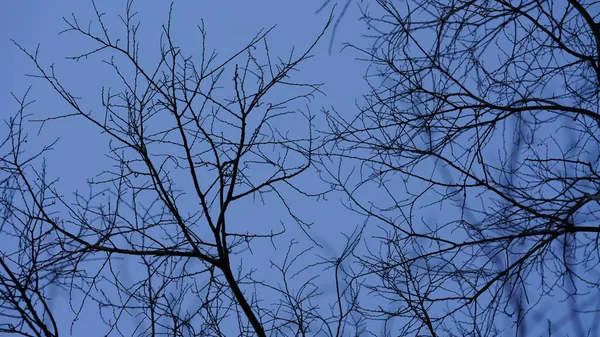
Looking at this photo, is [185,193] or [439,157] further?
[185,193]

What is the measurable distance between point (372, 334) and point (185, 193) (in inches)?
65.7

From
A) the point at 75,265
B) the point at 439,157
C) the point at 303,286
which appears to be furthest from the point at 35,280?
the point at 439,157

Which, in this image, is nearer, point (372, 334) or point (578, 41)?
point (578, 41)

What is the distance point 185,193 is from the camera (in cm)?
384

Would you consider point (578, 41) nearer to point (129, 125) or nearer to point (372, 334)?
point (372, 334)

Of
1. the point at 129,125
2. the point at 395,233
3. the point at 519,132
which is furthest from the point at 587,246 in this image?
the point at 129,125

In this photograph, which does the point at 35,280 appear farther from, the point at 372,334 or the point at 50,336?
the point at 372,334

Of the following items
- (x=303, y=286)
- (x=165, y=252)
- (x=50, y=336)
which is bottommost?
(x=50, y=336)

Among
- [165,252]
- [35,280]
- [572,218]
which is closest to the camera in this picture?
[165,252]

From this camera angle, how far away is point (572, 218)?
3.66 m

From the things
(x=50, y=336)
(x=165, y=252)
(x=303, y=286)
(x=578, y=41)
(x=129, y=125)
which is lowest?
(x=50, y=336)

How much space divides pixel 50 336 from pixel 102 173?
0.96 m

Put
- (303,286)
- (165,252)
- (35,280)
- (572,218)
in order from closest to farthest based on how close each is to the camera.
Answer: (165,252) < (35,280) < (572,218) < (303,286)

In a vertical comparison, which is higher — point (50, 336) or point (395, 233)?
point (395, 233)
